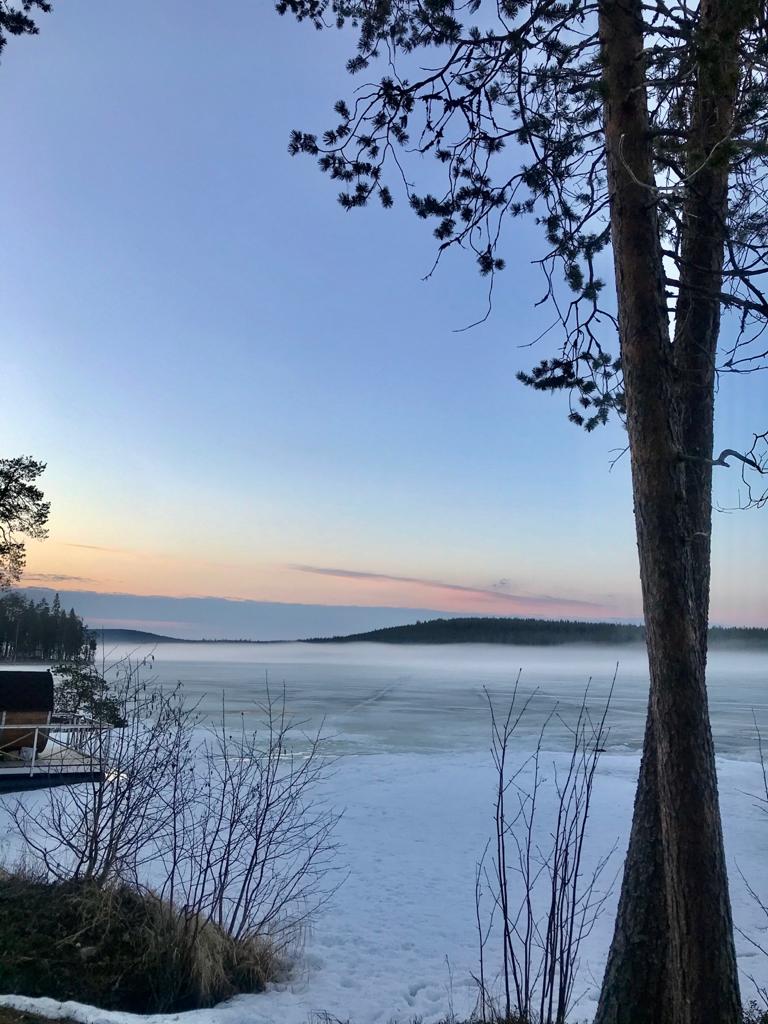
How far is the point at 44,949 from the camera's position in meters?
5.98

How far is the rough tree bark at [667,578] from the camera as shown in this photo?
13.3 feet

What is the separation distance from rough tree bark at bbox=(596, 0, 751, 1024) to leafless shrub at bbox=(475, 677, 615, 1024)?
330 mm

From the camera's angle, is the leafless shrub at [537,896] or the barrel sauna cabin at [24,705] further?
the barrel sauna cabin at [24,705]

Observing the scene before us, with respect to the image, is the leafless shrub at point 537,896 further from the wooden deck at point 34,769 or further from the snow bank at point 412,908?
the wooden deck at point 34,769

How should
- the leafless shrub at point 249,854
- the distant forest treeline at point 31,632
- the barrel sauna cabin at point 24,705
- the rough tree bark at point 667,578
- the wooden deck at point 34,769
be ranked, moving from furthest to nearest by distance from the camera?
the distant forest treeline at point 31,632
the barrel sauna cabin at point 24,705
the wooden deck at point 34,769
the leafless shrub at point 249,854
the rough tree bark at point 667,578

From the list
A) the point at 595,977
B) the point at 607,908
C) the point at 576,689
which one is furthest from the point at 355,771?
the point at 576,689

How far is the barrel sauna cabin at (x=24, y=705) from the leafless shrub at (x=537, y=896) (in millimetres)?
10255

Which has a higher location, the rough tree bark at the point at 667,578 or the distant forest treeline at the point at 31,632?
the rough tree bark at the point at 667,578

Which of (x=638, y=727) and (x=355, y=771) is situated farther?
(x=638, y=727)

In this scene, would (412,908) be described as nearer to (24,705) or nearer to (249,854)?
(249,854)

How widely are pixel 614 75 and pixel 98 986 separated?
6.79 meters

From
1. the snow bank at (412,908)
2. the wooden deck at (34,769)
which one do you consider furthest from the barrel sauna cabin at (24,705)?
the snow bank at (412,908)

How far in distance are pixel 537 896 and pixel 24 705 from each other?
42.9 feet

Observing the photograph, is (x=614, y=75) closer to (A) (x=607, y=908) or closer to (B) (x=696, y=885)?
(B) (x=696, y=885)
